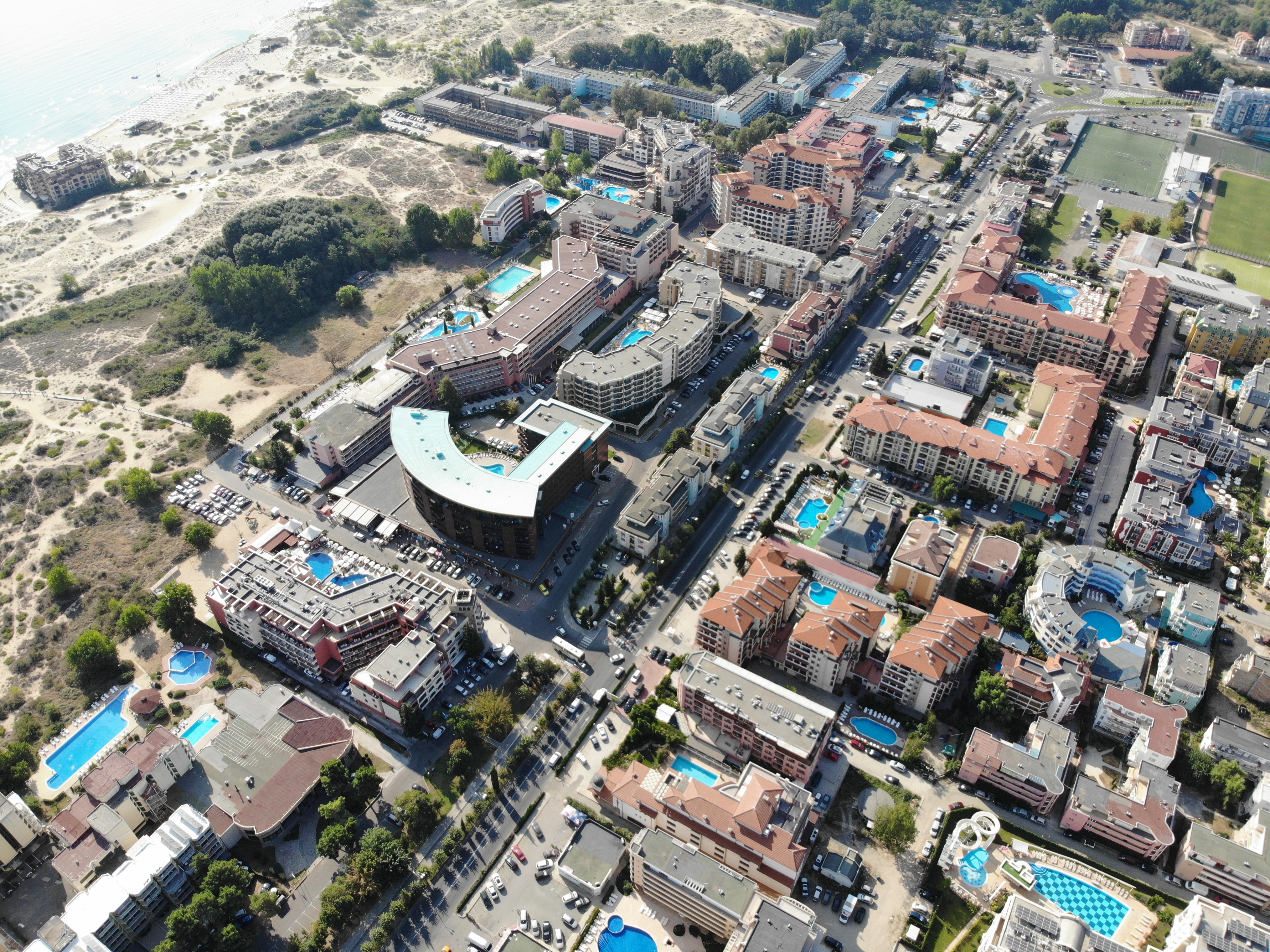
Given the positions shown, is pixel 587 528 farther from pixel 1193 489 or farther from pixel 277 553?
pixel 1193 489

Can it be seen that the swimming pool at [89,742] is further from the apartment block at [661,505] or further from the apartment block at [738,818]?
the apartment block at [661,505]

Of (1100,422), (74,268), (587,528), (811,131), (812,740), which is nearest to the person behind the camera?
(812,740)

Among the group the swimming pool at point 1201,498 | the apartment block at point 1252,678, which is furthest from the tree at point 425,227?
the apartment block at point 1252,678

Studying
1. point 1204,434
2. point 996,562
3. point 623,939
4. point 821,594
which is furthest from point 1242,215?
point 623,939

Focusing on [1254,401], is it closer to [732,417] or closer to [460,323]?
[732,417]

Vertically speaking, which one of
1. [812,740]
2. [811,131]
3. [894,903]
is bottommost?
[894,903]

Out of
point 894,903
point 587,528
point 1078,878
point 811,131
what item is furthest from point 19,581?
point 811,131
